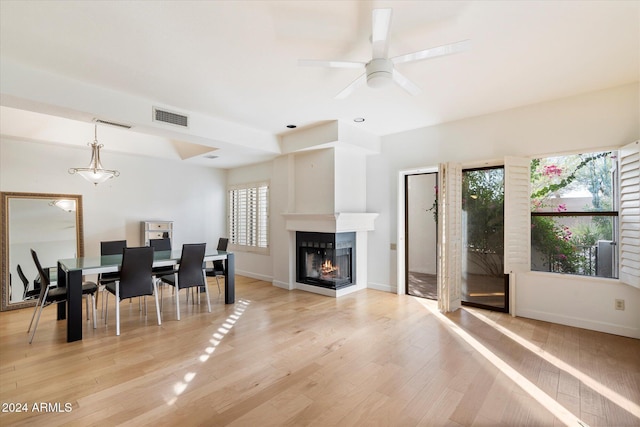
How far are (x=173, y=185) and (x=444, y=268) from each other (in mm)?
5574

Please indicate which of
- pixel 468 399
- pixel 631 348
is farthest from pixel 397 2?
pixel 631 348

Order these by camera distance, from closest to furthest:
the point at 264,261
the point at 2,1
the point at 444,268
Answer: the point at 2,1, the point at 444,268, the point at 264,261

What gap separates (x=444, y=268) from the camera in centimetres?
438

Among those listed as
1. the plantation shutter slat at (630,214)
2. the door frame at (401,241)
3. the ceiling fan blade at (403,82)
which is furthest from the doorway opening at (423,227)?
the ceiling fan blade at (403,82)

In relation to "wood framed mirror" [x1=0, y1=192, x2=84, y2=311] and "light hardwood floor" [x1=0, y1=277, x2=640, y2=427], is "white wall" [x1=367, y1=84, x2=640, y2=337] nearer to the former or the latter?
"light hardwood floor" [x1=0, y1=277, x2=640, y2=427]

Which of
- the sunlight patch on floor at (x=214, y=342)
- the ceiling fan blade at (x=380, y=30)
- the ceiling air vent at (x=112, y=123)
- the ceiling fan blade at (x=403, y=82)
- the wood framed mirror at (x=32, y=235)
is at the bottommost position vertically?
the sunlight patch on floor at (x=214, y=342)

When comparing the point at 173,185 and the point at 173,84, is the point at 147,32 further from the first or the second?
the point at 173,185

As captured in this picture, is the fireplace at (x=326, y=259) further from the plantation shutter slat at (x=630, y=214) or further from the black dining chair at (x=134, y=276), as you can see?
the plantation shutter slat at (x=630, y=214)

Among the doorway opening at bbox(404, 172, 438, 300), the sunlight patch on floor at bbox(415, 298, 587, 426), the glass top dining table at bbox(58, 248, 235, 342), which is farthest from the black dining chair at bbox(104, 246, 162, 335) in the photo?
the doorway opening at bbox(404, 172, 438, 300)

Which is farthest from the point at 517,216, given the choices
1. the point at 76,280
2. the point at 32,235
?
the point at 32,235

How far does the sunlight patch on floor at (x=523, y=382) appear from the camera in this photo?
2.02 m

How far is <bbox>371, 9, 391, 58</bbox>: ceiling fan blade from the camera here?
1.87 m

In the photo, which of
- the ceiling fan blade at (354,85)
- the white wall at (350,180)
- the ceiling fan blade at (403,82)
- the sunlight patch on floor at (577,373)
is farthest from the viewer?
the white wall at (350,180)

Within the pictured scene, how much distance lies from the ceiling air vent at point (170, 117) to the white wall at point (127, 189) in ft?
8.05
